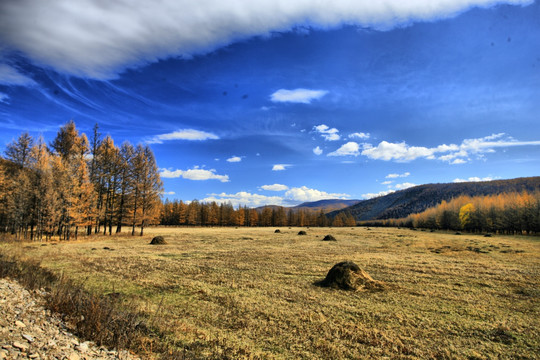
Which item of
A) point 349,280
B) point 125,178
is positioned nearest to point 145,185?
point 125,178

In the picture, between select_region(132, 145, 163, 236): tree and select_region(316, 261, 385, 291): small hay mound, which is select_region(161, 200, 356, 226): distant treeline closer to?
select_region(132, 145, 163, 236): tree

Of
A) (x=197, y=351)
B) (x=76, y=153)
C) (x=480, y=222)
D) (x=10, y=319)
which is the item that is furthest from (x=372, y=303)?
(x=480, y=222)

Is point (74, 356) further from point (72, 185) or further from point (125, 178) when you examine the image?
point (125, 178)

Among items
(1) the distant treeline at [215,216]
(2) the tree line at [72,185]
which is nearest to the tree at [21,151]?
(2) the tree line at [72,185]

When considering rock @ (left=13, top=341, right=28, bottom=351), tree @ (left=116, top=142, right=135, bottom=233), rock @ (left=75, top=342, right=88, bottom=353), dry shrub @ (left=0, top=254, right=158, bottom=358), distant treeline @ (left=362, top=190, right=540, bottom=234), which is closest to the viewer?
rock @ (left=13, top=341, right=28, bottom=351)

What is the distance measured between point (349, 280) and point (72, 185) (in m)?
34.4

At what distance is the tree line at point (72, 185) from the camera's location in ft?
100

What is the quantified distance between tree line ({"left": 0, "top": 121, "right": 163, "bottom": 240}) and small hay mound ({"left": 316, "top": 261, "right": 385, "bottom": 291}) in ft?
107

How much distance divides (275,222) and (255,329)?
4752 inches

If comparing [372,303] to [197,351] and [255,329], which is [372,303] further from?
[197,351]

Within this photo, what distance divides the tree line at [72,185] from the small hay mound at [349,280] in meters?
32.5

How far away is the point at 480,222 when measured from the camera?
85.7m

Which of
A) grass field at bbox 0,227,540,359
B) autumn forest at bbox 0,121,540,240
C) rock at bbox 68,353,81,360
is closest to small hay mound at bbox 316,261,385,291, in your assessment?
grass field at bbox 0,227,540,359

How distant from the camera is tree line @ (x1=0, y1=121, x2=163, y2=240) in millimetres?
30578
